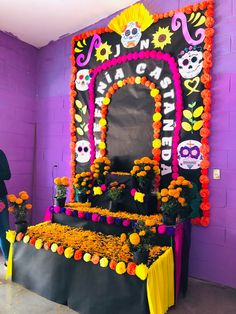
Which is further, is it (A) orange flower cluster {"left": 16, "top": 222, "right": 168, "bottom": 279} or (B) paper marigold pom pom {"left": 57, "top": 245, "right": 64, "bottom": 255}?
(B) paper marigold pom pom {"left": 57, "top": 245, "right": 64, "bottom": 255}

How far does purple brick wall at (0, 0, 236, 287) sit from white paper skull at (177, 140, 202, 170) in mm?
159

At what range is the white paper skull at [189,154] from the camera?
3.17 m

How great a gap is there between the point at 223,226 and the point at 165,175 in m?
0.82

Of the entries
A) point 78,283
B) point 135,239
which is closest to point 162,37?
point 135,239

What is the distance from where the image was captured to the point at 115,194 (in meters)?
3.14

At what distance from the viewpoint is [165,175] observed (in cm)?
335

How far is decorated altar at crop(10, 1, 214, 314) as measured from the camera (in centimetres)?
230

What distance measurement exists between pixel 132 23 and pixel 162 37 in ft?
1.57

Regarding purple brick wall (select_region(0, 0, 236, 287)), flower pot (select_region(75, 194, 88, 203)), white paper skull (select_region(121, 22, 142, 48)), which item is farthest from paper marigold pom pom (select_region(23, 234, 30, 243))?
white paper skull (select_region(121, 22, 142, 48))

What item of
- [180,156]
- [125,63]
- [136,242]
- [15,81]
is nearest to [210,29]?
[125,63]

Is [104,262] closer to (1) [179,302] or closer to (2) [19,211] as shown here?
(1) [179,302]

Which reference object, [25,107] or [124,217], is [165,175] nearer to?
[124,217]

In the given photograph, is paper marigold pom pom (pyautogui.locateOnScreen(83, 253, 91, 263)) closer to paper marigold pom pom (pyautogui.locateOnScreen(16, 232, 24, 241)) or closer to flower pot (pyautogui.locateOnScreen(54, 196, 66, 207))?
paper marigold pom pom (pyautogui.locateOnScreen(16, 232, 24, 241))

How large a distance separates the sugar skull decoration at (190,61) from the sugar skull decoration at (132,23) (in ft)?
2.01
